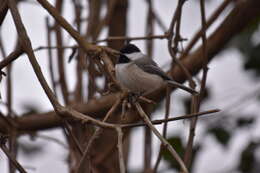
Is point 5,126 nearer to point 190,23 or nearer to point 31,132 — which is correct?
point 31,132

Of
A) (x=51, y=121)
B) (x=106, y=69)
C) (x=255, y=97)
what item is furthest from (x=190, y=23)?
(x=106, y=69)

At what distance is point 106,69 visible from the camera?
1.68 m

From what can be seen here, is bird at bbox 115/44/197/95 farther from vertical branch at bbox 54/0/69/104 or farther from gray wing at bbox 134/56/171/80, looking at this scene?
vertical branch at bbox 54/0/69/104

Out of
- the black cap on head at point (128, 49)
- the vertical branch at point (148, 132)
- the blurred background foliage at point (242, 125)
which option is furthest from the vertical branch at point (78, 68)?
the blurred background foliage at point (242, 125)

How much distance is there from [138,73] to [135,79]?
63 millimetres

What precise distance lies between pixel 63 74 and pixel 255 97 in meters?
1.31

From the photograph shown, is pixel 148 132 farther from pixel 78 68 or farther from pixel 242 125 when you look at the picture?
pixel 242 125

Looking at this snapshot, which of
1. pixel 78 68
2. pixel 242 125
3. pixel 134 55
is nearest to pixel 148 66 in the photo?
pixel 134 55

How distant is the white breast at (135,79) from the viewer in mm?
2434

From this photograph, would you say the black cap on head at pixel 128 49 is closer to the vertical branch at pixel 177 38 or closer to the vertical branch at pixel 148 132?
the vertical branch at pixel 148 132

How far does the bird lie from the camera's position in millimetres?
2436

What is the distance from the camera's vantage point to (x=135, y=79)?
246 cm

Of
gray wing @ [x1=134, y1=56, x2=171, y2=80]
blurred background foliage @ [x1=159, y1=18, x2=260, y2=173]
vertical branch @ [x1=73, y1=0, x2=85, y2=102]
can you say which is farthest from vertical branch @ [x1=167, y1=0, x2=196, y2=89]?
blurred background foliage @ [x1=159, y1=18, x2=260, y2=173]

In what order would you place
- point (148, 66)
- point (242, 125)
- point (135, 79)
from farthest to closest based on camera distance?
point (242, 125) < point (148, 66) < point (135, 79)
